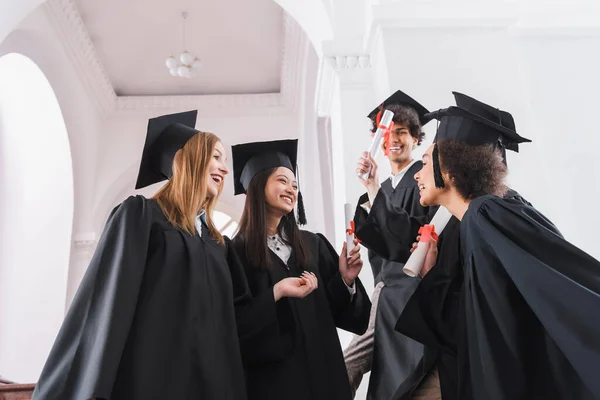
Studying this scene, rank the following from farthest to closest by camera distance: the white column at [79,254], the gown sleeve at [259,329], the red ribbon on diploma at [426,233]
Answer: the white column at [79,254] < the gown sleeve at [259,329] < the red ribbon on diploma at [426,233]

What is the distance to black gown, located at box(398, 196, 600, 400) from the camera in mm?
1606

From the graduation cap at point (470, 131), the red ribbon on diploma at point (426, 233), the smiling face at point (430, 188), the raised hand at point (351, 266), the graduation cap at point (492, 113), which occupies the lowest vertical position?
the raised hand at point (351, 266)

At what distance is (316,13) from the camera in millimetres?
4598

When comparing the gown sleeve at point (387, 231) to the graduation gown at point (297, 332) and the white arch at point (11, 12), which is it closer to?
the graduation gown at point (297, 332)

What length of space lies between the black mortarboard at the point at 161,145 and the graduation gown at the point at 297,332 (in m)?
0.48

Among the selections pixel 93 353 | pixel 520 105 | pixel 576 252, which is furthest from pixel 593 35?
pixel 93 353

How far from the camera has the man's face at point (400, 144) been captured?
2967mm

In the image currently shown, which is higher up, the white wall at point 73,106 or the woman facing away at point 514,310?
the white wall at point 73,106

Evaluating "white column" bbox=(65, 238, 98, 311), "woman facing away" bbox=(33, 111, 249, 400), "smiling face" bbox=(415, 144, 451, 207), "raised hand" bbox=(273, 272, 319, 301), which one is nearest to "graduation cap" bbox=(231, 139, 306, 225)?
"woman facing away" bbox=(33, 111, 249, 400)

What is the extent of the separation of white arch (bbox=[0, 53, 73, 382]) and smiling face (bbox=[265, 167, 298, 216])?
6.27m

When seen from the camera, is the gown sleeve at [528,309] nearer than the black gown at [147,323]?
Yes

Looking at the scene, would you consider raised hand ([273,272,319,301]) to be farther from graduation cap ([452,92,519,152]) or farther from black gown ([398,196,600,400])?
graduation cap ([452,92,519,152])

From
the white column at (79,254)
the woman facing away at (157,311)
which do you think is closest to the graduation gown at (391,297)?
the woman facing away at (157,311)

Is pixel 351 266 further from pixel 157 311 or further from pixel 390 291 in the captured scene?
pixel 157 311
